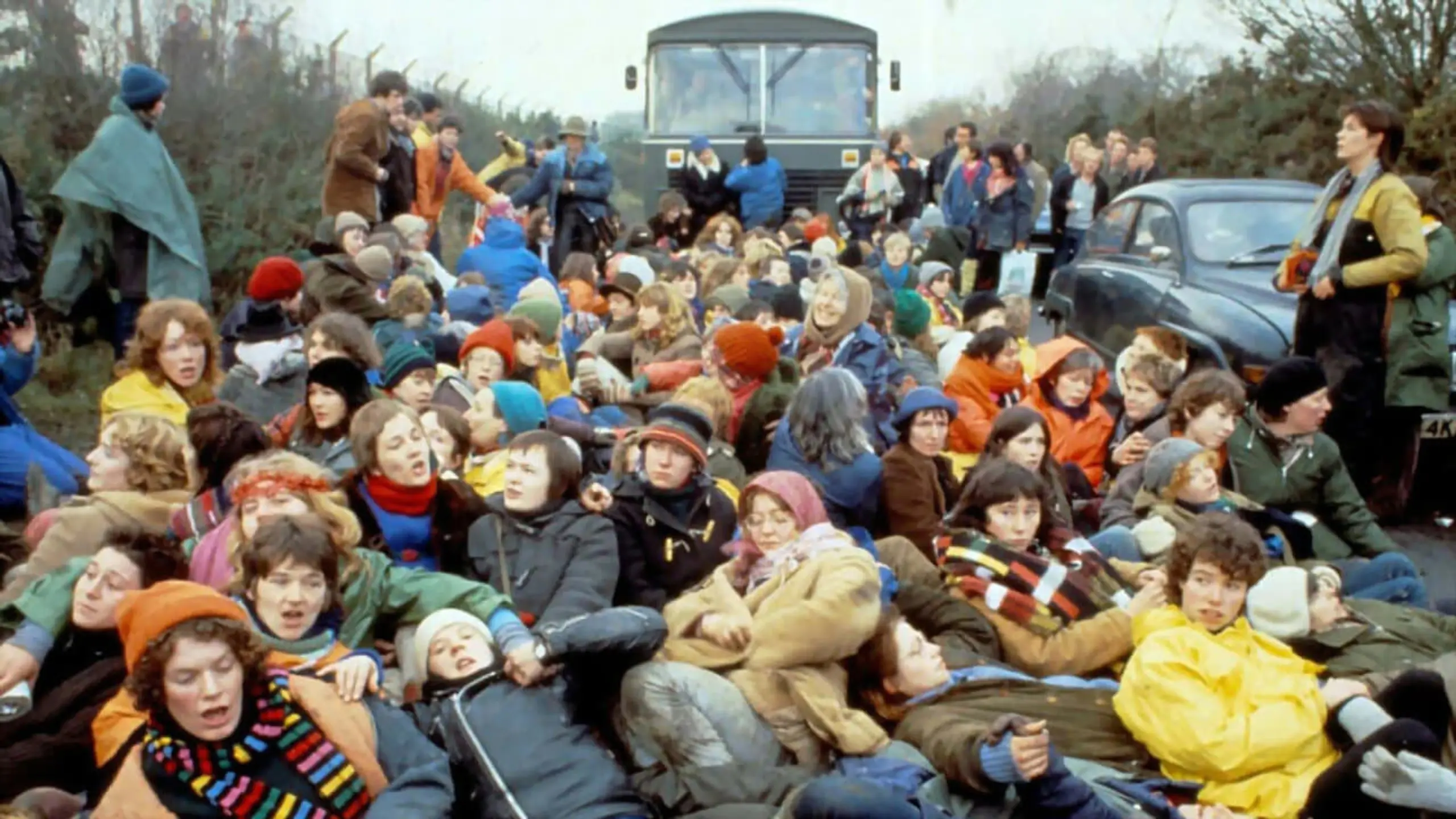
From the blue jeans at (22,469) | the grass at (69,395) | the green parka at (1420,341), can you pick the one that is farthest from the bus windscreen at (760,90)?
the blue jeans at (22,469)

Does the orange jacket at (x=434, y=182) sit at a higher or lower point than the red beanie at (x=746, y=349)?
higher

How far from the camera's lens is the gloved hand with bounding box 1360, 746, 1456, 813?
3.59 m

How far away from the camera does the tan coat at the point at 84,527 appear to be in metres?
4.66

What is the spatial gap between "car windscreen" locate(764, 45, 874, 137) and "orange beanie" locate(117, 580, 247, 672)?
14.1m

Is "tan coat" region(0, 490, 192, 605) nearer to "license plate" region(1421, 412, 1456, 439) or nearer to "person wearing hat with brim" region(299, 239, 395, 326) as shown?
"person wearing hat with brim" region(299, 239, 395, 326)

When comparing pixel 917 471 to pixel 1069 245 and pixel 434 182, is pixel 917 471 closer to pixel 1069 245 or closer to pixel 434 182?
pixel 434 182

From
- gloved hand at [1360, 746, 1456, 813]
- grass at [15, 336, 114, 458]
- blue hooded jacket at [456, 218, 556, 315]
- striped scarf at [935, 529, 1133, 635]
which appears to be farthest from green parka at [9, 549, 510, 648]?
blue hooded jacket at [456, 218, 556, 315]

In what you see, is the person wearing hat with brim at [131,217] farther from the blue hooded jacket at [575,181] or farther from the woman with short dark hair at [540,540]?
the blue hooded jacket at [575,181]

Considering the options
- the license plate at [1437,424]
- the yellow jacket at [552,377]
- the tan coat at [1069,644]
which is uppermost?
the yellow jacket at [552,377]

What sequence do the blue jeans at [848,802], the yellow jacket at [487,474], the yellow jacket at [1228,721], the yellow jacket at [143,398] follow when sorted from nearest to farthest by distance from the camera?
the blue jeans at [848,802] → the yellow jacket at [1228,721] → the yellow jacket at [487,474] → the yellow jacket at [143,398]

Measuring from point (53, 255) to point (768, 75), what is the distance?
33.9 feet

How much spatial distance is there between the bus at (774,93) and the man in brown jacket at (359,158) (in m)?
6.44

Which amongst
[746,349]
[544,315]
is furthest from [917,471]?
[544,315]

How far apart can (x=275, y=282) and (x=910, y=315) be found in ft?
12.3
